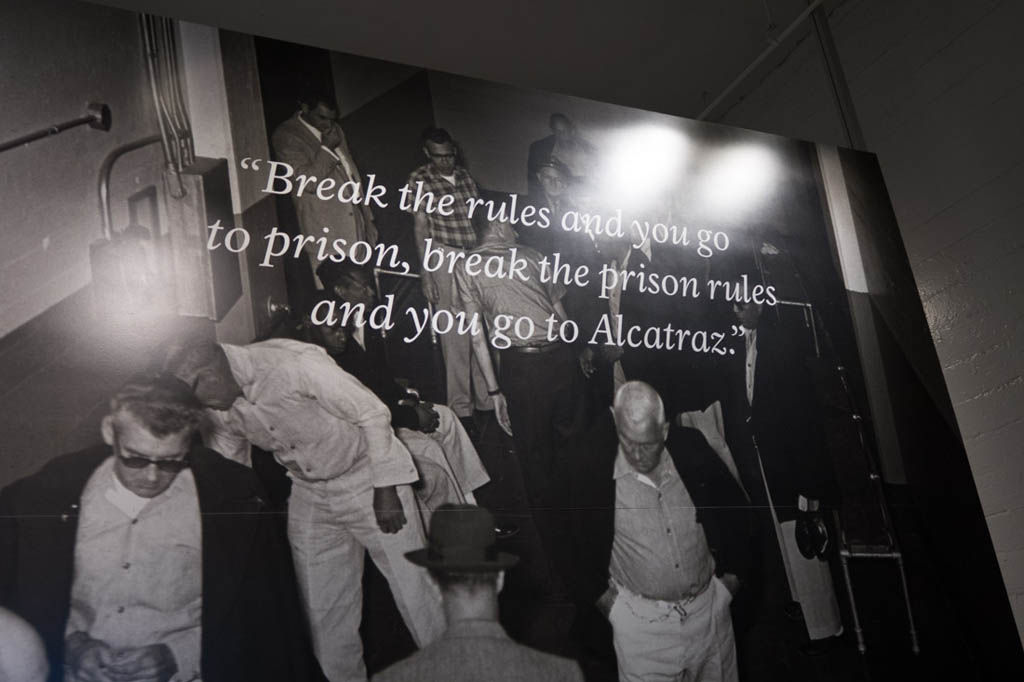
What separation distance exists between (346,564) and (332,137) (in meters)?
1.26

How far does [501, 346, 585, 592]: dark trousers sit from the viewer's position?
2.44 m

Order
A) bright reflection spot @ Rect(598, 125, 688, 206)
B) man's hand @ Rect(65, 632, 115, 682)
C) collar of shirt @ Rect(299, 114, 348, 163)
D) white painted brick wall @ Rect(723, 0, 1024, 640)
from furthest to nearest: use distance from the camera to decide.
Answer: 1. white painted brick wall @ Rect(723, 0, 1024, 640)
2. bright reflection spot @ Rect(598, 125, 688, 206)
3. collar of shirt @ Rect(299, 114, 348, 163)
4. man's hand @ Rect(65, 632, 115, 682)

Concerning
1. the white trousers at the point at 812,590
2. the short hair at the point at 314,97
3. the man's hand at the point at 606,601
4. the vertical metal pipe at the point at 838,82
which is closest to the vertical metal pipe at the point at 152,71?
the short hair at the point at 314,97

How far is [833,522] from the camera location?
2.75 metres

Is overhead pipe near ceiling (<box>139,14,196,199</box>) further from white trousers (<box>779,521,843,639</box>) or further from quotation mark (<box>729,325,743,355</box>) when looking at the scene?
white trousers (<box>779,521,843,639</box>)

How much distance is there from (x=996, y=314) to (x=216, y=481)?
107 inches

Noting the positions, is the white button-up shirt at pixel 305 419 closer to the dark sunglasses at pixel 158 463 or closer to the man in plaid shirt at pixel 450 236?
the dark sunglasses at pixel 158 463

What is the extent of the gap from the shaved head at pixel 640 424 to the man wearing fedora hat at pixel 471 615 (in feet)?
1.67

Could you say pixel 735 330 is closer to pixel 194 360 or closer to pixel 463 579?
pixel 463 579

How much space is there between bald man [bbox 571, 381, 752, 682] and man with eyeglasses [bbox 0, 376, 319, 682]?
85cm

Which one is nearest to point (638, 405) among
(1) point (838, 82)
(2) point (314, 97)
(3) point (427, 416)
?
(3) point (427, 416)

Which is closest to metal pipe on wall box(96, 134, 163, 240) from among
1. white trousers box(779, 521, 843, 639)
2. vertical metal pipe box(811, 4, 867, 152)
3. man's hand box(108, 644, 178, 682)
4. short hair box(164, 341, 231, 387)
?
short hair box(164, 341, 231, 387)

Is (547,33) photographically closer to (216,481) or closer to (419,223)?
(419,223)

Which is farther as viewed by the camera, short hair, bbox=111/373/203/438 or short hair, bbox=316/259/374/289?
short hair, bbox=316/259/374/289
